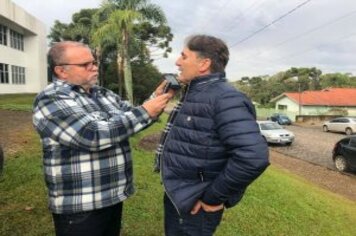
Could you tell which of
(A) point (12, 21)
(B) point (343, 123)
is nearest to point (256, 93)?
(B) point (343, 123)

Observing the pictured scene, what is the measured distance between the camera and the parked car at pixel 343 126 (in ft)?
123

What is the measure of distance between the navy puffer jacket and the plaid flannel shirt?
284 mm

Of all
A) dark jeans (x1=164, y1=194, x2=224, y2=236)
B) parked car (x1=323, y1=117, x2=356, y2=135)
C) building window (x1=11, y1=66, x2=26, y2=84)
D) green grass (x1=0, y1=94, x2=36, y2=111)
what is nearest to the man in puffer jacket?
dark jeans (x1=164, y1=194, x2=224, y2=236)

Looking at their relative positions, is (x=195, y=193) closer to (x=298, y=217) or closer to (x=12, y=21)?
(x=298, y=217)

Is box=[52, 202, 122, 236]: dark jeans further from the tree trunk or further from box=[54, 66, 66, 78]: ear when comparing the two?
the tree trunk

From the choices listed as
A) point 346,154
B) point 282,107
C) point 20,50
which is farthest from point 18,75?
point 282,107

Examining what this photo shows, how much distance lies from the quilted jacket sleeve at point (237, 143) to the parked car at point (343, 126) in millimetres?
37041

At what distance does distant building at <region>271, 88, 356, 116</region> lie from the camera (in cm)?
6178

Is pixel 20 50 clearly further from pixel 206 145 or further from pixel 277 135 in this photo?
pixel 206 145

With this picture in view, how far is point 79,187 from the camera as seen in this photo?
2.91 m

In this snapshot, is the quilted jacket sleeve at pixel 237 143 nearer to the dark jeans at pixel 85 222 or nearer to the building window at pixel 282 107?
the dark jeans at pixel 85 222

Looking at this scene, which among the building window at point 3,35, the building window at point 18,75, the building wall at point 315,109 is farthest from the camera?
the building wall at point 315,109

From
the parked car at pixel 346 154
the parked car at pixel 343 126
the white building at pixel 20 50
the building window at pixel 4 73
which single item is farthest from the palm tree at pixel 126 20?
the parked car at pixel 343 126

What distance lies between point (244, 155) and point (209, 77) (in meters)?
0.58
